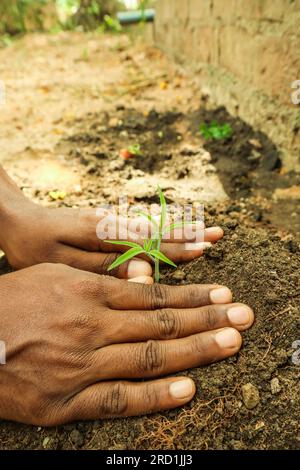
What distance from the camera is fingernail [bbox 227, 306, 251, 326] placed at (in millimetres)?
1302

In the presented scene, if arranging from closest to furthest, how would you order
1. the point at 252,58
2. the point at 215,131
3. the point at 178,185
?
the point at 178,185
the point at 252,58
the point at 215,131

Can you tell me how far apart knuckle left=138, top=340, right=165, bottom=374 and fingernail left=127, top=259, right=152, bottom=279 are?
38 centimetres

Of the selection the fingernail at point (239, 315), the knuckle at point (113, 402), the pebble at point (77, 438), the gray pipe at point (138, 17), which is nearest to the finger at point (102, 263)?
the fingernail at point (239, 315)

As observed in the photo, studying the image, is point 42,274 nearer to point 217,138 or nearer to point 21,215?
point 21,215

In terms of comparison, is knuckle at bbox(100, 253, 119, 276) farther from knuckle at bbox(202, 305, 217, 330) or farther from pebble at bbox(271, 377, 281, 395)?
pebble at bbox(271, 377, 281, 395)

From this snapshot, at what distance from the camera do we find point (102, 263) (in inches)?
63.1

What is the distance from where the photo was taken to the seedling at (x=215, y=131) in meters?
2.90

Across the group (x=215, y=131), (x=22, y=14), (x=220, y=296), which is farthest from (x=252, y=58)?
(x=22, y=14)

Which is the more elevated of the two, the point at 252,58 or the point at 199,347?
the point at 252,58

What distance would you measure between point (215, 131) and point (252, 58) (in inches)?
21.6

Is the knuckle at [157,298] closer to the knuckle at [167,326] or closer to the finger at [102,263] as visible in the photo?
the knuckle at [167,326]

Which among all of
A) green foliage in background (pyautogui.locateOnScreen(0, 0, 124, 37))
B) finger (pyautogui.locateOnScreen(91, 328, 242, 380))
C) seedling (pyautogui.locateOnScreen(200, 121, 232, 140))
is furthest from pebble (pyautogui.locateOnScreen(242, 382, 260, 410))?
green foliage in background (pyautogui.locateOnScreen(0, 0, 124, 37))

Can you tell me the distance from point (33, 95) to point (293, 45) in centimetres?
275

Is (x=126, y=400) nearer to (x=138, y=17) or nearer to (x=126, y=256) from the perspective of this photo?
(x=126, y=256)
